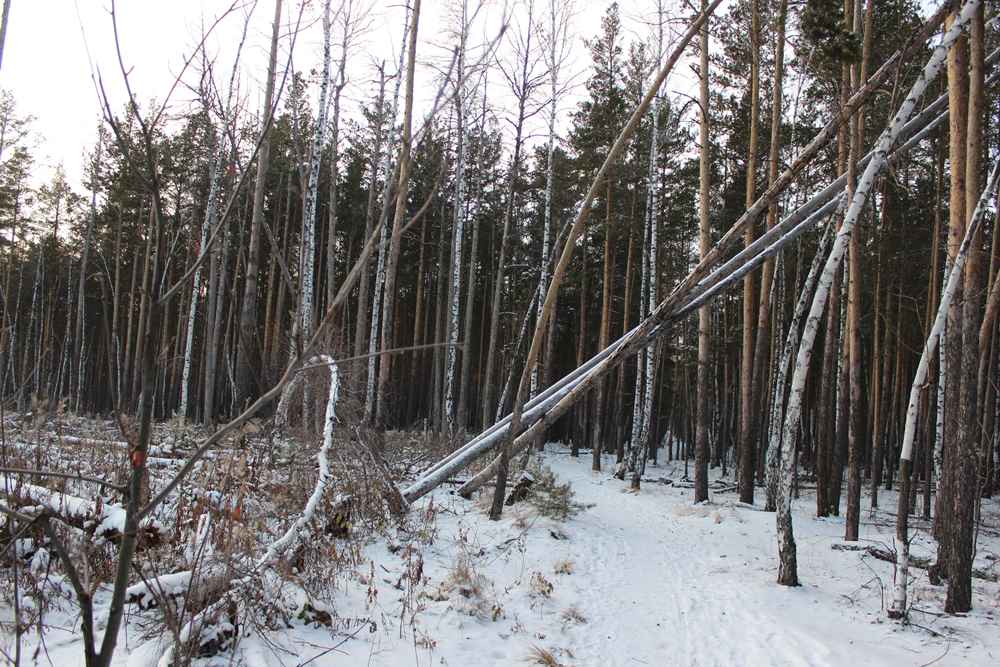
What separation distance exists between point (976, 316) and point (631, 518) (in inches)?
220

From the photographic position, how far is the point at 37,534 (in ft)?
10.6

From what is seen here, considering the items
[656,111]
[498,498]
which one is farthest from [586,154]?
[498,498]

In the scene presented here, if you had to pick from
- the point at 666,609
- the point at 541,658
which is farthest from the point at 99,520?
the point at 666,609

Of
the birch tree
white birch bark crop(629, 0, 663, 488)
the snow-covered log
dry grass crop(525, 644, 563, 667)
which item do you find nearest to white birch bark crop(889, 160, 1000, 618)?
dry grass crop(525, 644, 563, 667)

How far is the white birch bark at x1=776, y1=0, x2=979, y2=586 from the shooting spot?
4.60m

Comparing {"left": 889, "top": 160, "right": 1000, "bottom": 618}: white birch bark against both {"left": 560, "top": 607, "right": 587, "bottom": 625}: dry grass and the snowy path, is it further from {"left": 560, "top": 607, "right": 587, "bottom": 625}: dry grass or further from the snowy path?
{"left": 560, "top": 607, "right": 587, "bottom": 625}: dry grass

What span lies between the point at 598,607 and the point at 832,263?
3646 mm

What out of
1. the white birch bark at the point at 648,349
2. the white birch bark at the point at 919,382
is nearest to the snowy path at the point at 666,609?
the white birch bark at the point at 919,382

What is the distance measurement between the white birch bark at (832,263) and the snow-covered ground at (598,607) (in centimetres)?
59

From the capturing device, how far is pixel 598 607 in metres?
4.80

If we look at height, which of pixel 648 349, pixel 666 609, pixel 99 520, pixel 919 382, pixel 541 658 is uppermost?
pixel 648 349

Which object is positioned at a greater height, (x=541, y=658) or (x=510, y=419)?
(x=510, y=419)

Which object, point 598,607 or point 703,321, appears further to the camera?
point 703,321

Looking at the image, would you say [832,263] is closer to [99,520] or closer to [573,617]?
[573,617]
